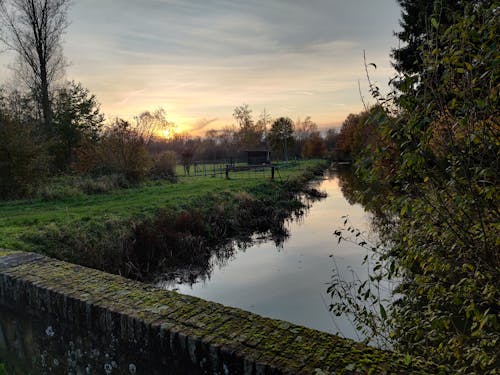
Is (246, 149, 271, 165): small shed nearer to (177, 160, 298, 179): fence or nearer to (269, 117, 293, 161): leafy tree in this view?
(177, 160, 298, 179): fence

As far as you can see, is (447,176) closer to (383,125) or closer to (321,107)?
(383,125)

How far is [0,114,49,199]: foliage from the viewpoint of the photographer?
15359mm

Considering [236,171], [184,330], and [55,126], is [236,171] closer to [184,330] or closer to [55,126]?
[55,126]

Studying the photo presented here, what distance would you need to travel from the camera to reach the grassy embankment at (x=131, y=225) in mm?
9258

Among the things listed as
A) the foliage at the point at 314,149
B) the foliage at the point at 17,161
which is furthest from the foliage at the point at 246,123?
the foliage at the point at 17,161

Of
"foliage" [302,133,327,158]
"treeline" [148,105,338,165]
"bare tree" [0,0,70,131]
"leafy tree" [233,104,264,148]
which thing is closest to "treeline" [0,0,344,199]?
"bare tree" [0,0,70,131]

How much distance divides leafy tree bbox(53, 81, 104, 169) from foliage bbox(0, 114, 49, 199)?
5818 mm

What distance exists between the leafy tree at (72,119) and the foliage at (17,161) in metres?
5.82

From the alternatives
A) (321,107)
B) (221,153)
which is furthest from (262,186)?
(221,153)

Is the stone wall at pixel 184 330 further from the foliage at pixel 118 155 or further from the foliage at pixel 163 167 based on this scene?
the foliage at pixel 163 167

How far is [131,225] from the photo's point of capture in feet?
36.6

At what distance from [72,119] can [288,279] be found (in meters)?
20.6

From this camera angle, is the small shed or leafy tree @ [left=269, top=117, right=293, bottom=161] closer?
the small shed

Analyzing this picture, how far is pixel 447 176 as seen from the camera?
285cm
